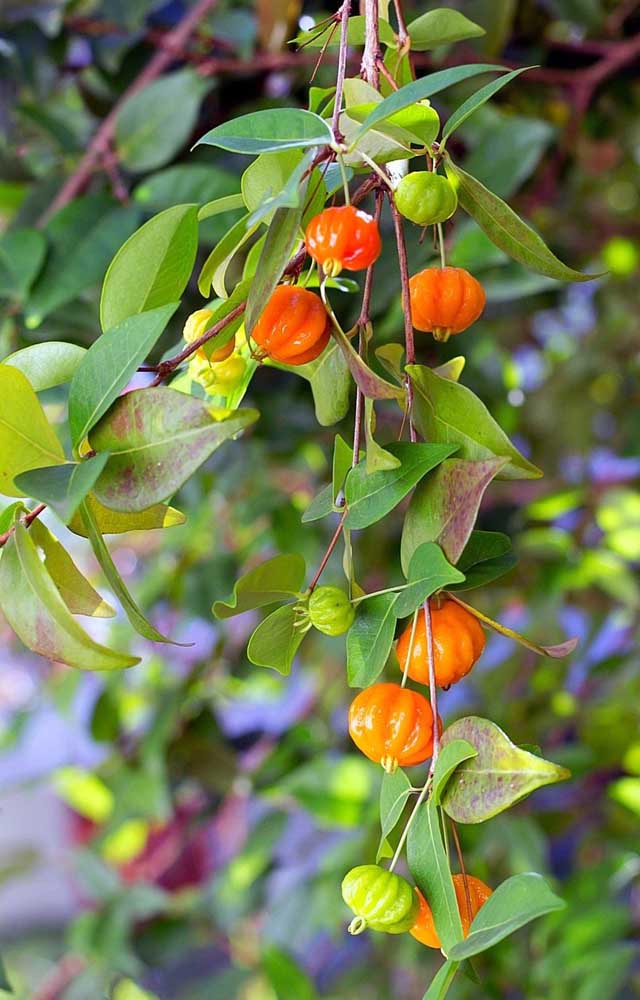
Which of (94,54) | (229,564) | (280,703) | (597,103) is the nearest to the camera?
(94,54)

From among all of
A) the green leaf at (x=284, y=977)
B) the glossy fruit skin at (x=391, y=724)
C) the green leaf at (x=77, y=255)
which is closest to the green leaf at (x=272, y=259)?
the glossy fruit skin at (x=391, y=724)

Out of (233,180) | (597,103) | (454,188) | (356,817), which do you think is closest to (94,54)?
(233,180)

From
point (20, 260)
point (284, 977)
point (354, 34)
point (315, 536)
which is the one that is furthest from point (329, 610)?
point (284, 977)

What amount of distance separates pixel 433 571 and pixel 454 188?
0.12 meters

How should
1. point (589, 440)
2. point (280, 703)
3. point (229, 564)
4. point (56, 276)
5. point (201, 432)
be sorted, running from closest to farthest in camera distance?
point (201, 432) → point (56, 276) → point (229, 564) → point (589, 440) → point (280, 703)

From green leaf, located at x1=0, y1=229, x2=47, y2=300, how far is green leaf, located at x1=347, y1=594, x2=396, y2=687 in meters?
0.36

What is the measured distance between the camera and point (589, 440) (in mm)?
1190

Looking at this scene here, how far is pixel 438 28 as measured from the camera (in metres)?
0.39

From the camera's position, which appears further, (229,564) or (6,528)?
(229,564)

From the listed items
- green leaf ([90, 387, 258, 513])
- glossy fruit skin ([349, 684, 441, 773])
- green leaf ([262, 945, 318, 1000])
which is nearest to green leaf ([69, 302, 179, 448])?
green leaf ([90, 387, 258, 513])

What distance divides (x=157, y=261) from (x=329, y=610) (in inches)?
4.9

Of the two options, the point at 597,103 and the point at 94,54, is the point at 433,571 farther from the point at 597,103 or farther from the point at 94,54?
the point at 597,103

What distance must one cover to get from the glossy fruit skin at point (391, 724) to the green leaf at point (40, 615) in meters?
0.08

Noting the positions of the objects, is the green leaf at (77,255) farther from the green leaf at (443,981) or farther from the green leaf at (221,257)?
the green leaf at (443,981)
